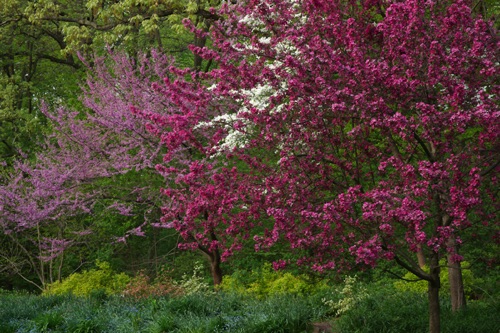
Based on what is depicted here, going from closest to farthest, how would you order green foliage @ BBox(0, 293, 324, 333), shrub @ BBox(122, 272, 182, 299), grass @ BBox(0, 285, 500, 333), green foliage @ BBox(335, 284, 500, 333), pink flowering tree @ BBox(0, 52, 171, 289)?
green foliage @ BBox(335, 284, 500, 333) → grass @ BBox(0, 285, 500, 333) → green foliage @ BBox(0, 293, 324, 333) → shrub @ BBox(122, 272, 182, 299) → pink flowering tree @ BBox(0, 52, 171, 289)

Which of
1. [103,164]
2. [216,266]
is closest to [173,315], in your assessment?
[216,266]

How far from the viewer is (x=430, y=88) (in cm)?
700

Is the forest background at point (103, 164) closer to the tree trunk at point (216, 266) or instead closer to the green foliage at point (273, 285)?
the tree trunk at point (216, 266)

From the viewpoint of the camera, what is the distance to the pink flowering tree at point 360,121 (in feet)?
21.4

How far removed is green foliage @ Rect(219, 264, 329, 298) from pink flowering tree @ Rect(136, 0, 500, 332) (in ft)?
12.8

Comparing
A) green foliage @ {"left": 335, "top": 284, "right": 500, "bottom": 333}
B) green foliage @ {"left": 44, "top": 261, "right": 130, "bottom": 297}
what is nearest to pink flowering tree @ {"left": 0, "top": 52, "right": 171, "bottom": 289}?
green foliage @ {"left": 44, "top": 261, "right": 130, "bottom": 297}

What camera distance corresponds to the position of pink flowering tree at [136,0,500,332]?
21.4 ft

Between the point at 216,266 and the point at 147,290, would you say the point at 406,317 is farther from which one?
the point at 216,266

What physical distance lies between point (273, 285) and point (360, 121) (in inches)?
225

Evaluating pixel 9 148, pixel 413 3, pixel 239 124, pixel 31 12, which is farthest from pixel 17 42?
pixel 413 3

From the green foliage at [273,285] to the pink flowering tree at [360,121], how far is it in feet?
12.8

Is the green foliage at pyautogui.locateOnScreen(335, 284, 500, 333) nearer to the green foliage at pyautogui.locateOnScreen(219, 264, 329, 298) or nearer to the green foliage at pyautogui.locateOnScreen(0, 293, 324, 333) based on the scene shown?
the green foliage at pyautogui.locateOnScreen(0, 293, 324, 333)

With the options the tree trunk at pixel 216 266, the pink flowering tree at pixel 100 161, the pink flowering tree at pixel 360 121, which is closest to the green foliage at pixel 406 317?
the pink flowering tree at pixel 360 121

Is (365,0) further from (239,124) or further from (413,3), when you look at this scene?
(239,124)
